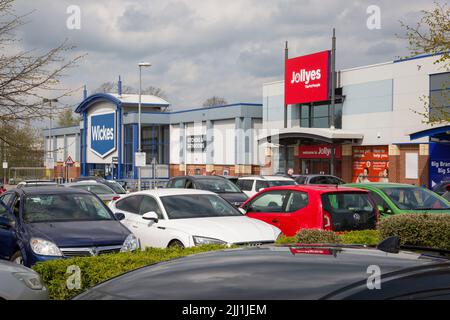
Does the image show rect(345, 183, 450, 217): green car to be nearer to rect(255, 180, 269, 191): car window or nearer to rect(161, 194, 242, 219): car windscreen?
rect(161, 194, 242, 219): car windscreen

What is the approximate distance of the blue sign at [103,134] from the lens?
198 feet

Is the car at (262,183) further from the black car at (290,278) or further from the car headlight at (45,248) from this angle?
the black car at (290,278)

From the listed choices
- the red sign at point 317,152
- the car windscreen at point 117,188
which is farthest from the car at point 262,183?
the red sign at point 317,152

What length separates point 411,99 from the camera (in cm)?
3312

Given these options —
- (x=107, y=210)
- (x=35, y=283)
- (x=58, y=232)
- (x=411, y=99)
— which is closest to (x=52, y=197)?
(x=107, y=210)

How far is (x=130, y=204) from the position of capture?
1202 cm

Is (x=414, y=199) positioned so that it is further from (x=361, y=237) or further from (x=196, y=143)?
(x=196, y=143)

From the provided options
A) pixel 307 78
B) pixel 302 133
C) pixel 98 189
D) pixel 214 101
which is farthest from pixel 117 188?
pixel 214 101

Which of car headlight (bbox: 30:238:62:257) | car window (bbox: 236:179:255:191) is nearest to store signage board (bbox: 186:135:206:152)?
car window (bbox: 236:179:255:191)

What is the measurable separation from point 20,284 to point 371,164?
31.8m

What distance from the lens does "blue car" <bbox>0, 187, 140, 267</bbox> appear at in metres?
8.77

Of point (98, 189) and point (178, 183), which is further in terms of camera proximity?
point (98, 189)

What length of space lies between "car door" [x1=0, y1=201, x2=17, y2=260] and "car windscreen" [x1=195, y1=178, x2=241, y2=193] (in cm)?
936

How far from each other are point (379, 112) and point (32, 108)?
2662cm
